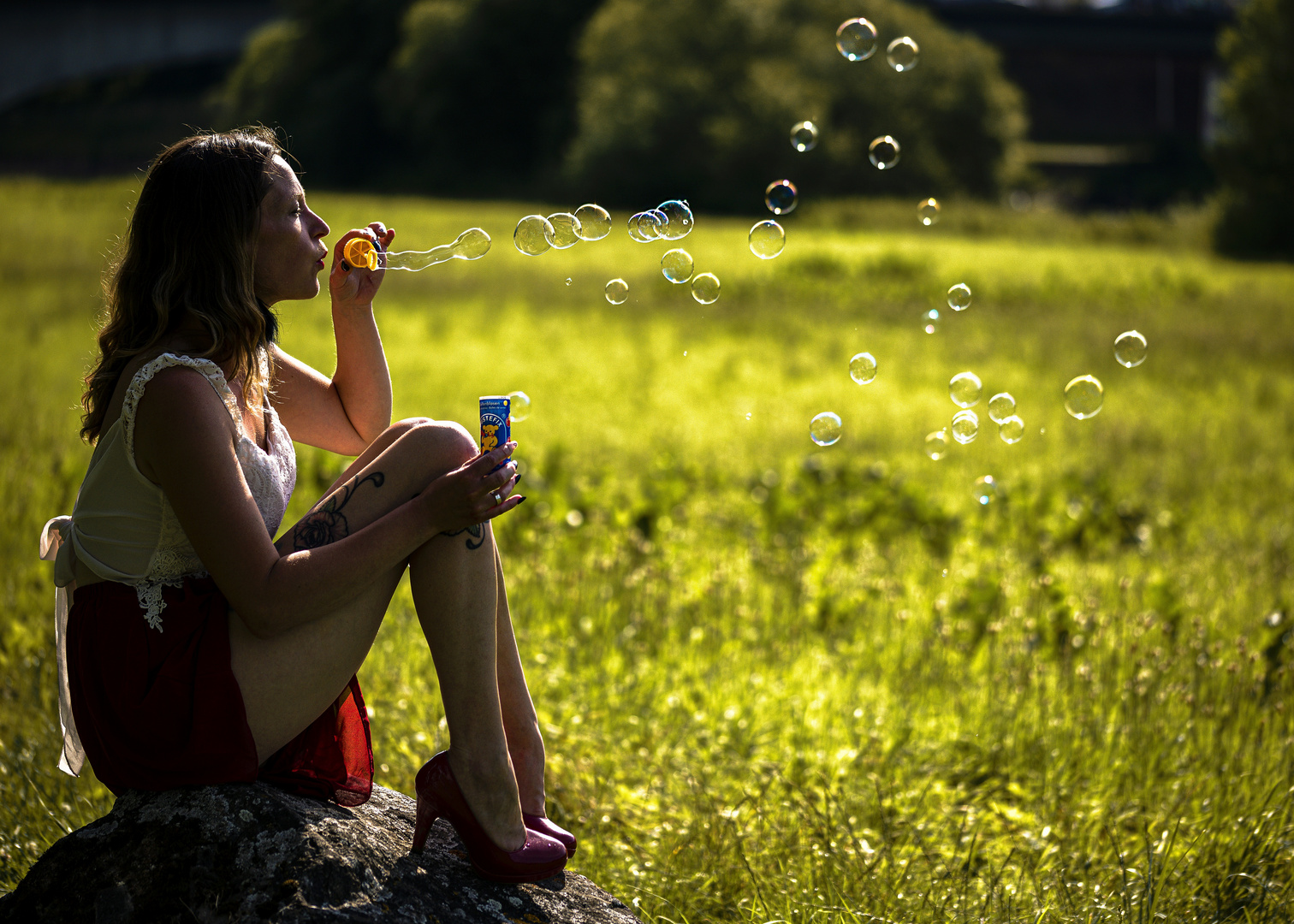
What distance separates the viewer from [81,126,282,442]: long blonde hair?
6.67 ft

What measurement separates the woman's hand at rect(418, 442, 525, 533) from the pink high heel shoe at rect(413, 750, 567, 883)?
0.48 metres

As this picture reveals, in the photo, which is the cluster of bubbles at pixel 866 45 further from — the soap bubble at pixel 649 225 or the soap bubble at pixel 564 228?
the soap bubble at pixel 564 228

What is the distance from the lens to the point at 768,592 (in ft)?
15.0

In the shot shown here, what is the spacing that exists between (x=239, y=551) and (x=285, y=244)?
619mm

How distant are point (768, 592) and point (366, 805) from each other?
8.35 feet

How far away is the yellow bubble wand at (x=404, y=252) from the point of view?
2426mm

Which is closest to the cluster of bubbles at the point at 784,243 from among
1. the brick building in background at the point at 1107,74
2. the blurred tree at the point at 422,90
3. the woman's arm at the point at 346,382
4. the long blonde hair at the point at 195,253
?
the woman's arm at the point at 346,382

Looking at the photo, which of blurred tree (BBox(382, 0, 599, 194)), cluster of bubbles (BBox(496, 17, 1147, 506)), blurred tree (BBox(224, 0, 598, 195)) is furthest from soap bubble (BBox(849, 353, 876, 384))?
blurred tree (BBox(382, 0, 599, 194))

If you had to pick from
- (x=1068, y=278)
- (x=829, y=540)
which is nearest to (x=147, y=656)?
(x=829, y=540)

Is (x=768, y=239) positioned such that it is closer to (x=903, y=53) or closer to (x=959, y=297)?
(x=959, y=297)

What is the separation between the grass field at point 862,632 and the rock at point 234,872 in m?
0.77

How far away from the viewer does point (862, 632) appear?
429 centimetres

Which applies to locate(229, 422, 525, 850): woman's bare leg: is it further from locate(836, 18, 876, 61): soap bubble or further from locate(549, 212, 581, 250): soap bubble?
locate(836, 18, 876, 61): soap bubble

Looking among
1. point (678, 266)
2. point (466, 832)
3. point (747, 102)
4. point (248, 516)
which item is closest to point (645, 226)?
point (678, 266)
